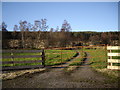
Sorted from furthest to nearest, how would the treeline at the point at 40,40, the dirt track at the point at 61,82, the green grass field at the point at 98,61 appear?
the treeline at the point at 40,40 → the green grass field at the point at 98,61 → the dirt track at the point at 61,82

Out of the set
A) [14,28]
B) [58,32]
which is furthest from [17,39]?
[58,32]

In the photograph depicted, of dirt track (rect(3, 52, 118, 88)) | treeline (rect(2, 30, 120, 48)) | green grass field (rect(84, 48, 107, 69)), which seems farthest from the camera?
treeline (rect(2, 30, 120, 48))

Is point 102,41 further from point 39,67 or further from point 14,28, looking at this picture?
point 39,67

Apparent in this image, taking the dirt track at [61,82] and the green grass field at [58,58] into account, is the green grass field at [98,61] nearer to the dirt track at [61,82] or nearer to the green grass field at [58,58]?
the green grass field at [58,58]

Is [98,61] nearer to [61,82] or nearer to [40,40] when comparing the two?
[61,82]

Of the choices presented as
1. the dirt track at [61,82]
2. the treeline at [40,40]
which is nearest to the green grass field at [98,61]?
the dirt track at [61,82]

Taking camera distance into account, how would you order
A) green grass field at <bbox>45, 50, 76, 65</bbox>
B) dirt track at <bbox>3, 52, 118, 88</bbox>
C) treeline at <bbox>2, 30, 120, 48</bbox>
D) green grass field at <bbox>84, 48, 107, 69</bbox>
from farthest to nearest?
1. treeline at <bbox>2, 30, 120, 48</bbox>
2. green grass field at <bbox>45, 50, 76, 65</bbox>
3. green grass field at <bbox>84, 48, 107, 69</bbox>
4. dirt track at <bbox>3, 52, 118, 88</bbox>

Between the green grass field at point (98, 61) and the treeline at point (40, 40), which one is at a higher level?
the treeline at point (40, 40)

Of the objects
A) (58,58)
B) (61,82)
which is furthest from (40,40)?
(61,82)

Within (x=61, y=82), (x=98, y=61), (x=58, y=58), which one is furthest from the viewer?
(x=58, y=58)

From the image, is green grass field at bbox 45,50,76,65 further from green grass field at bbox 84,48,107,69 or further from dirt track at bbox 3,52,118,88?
dirt track at bbox 3,52,118,88

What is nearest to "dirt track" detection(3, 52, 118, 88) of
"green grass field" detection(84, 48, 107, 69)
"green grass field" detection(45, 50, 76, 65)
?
"green grass field" detection(84, 48, 107, 69)

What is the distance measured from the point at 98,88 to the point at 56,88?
1.78 meters

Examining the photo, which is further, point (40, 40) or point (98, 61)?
point (40, 40)
